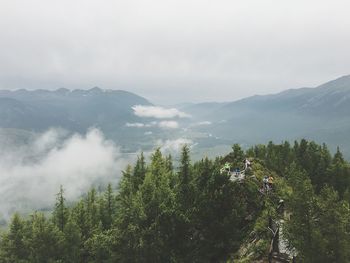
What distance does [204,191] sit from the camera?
40.2m

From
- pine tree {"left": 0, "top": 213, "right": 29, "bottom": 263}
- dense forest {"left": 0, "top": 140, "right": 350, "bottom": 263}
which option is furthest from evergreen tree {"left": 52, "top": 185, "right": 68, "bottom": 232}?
pine tree {"left": 0, "top": 213, "right": 29, "bottom": 263}

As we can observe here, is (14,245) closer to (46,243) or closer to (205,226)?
(46,243)

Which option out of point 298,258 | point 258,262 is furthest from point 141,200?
point 298,258

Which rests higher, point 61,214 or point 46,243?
point 61,214

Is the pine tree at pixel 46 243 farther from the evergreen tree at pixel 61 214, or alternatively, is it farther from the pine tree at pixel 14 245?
the evergreen tree at pixel 61 214

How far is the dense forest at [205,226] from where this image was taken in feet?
103

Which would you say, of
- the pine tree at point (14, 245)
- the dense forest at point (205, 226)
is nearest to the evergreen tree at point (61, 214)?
the dense forest at point (205, 226)

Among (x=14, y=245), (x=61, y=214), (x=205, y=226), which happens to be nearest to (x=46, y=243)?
(x=14, y=245)

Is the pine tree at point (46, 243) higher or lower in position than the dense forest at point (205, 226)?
lower

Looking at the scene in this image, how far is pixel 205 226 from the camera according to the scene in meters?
39.5

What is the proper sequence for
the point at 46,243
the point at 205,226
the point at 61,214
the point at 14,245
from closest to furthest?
the point at 205,226
the point at 46,243
the point at 14,245
the point at 61,214

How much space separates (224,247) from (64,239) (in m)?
28.1

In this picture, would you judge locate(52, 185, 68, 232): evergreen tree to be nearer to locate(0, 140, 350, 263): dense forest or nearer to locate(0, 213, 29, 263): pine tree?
locate(0, 140, 350, 263): dense forest

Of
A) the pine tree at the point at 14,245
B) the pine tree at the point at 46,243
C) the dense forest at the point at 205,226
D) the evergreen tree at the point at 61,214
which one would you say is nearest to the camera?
the dense forest at the point at 205,226
